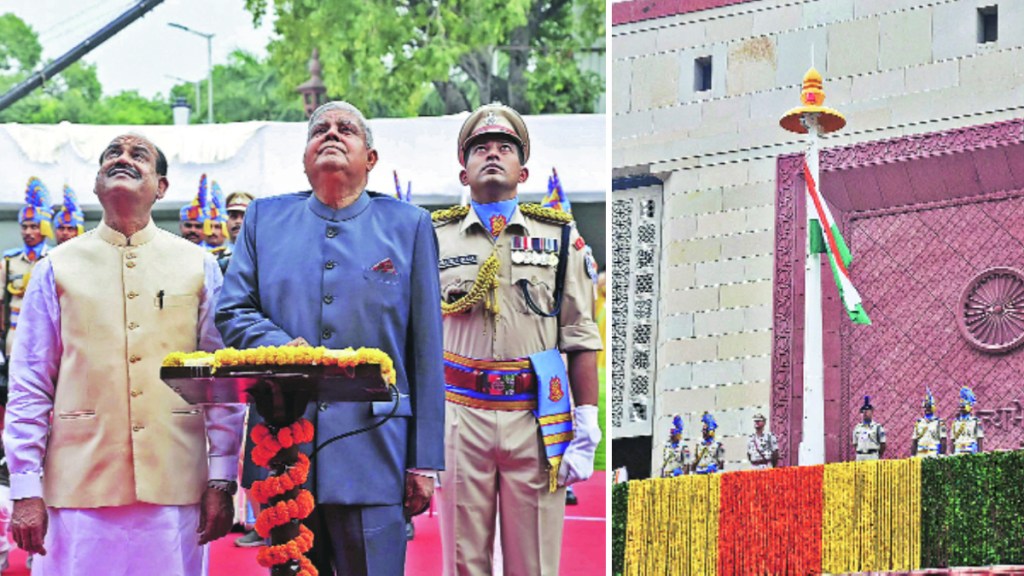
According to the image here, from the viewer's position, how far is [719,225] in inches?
404

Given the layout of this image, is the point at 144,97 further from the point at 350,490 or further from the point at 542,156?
the point at 350,490

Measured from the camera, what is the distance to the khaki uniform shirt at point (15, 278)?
769 centimetres

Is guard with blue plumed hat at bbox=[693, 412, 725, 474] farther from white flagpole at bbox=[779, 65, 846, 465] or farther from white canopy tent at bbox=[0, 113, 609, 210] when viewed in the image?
white canopy tent at bbox=[0, 113, 609, 210]

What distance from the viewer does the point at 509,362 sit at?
4.61 metres

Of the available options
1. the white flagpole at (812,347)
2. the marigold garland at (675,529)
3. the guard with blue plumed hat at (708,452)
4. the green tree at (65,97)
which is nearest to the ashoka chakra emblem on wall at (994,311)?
the white flagpole at (812,347)

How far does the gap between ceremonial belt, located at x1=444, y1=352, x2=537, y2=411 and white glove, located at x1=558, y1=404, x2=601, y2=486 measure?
14 centimetres

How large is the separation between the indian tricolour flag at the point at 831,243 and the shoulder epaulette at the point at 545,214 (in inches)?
208

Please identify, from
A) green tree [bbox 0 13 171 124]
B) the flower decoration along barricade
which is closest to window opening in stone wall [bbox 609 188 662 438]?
the flower decoration along barricade

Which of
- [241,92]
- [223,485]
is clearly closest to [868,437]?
[223,485]

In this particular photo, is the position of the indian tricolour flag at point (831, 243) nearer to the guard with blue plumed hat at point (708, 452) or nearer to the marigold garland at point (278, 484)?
the guard with blue plumed hat at point (708, 452)

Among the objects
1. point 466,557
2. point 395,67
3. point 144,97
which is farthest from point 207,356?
point 144,97

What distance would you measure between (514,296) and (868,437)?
526 cm

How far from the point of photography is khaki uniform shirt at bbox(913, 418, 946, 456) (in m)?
9.18

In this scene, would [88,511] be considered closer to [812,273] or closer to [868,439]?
[868,439]
